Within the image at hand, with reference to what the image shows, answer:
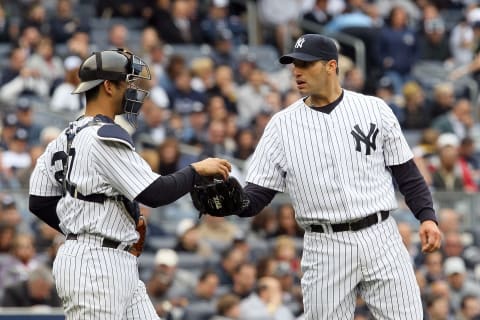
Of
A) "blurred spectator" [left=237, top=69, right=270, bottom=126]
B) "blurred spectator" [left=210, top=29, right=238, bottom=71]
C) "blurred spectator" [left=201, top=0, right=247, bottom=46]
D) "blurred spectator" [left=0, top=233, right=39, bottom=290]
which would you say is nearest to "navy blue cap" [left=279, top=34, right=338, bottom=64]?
"blurred spectator" [left=0, top=233, right=39, bottom=290]

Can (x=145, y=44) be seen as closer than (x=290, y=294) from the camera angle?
No

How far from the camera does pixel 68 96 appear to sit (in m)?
14.4

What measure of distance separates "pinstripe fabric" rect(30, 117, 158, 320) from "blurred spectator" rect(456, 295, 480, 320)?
6430mm

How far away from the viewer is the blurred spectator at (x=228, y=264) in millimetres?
12938

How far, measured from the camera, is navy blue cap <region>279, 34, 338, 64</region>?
25.1 ft

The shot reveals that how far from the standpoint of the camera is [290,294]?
12773 mm

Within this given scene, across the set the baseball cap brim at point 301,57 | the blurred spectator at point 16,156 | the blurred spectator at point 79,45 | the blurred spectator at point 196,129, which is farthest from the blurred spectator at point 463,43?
the baseball cap brim at point 301,57

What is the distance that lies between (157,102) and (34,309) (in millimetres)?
4562

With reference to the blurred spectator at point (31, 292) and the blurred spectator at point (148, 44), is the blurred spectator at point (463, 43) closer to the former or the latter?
the blurred spectator at point (148, 44)

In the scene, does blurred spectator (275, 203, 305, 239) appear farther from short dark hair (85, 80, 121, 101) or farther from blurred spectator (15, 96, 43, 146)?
short dark hair (85, 80, 121, 101)

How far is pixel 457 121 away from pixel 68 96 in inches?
204

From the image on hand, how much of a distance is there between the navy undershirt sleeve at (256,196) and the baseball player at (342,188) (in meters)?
0.01

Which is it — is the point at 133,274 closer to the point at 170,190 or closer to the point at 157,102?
the point at 170,190

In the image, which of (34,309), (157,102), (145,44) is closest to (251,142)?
(157,102)
